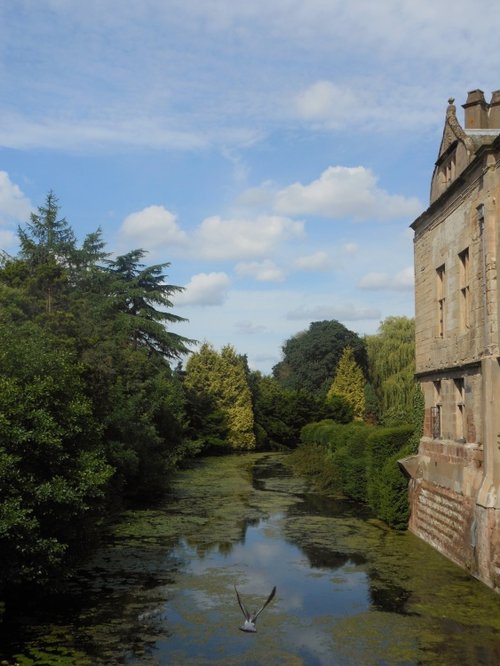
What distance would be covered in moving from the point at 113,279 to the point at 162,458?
Result: 1825 centimetres

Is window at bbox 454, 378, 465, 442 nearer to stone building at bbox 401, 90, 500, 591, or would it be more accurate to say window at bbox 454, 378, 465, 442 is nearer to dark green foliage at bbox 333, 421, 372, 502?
stone building at bbox 401, 90, 500, 591

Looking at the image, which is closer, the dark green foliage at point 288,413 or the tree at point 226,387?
the tree at point 226,387

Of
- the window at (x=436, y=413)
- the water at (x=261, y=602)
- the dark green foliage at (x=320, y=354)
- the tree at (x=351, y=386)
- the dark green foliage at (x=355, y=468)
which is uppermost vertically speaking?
the dark green foliage at (x=320, y=354)

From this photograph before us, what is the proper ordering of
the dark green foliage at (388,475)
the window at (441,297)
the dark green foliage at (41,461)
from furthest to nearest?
the dark green foliage at (388,475) < the window at (441,297) < the dark green foliage at (41,461)

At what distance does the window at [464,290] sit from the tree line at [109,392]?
352 inches

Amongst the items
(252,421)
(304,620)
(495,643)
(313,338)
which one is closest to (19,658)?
(304,620)

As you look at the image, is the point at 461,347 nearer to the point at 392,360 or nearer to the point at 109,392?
the point at 109,392

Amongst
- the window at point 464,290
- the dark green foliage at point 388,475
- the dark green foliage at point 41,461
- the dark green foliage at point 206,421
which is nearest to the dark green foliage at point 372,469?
the dark green foliage at point 388,475

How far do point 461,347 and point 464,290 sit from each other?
4.77 ft

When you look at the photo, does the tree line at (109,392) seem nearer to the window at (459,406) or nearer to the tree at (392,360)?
the tree at (392,360)

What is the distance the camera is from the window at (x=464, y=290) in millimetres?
15883

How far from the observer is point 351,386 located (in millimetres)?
56969

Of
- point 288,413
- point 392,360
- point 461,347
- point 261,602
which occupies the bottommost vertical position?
point 261,602

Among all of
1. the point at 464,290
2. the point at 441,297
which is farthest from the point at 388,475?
the point at 464,290
